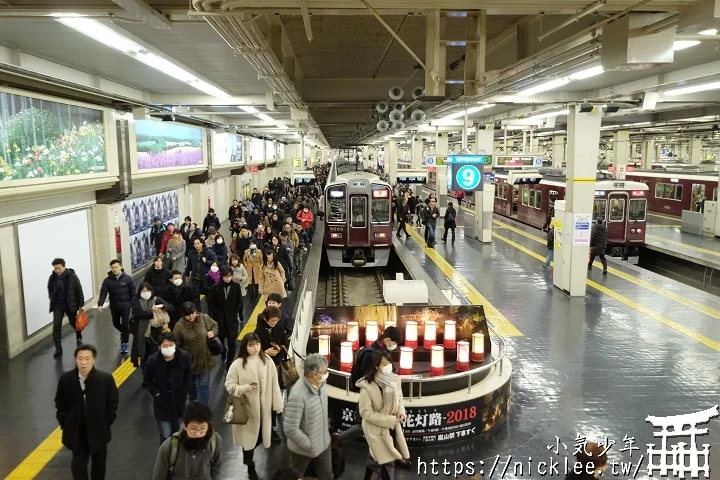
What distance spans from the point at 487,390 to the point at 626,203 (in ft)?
48.4

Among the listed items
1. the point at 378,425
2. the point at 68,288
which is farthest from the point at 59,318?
the point at 378,425

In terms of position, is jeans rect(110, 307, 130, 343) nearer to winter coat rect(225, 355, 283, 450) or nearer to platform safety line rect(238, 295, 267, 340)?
platform safety line rect(238, 295, 267, 340)

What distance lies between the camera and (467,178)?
15.5m

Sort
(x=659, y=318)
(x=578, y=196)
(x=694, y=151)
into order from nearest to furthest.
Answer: (x=659, y=318)
(x=578, y=196)
(x=694, y=151)

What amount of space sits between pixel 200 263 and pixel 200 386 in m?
4.34

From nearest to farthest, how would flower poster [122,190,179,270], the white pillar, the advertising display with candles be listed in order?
1. the advertising display with candles
2. flower poster [122,190,179,270]
3. the white pillar

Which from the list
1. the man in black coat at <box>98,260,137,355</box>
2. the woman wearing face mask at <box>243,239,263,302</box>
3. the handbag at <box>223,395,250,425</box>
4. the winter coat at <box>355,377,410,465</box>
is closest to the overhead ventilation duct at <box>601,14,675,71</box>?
the winter coat at <box>355,377,410,465</box>

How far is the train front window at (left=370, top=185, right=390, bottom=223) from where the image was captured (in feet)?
54.8

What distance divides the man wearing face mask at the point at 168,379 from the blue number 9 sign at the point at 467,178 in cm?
1132

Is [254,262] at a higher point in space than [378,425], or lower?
higher

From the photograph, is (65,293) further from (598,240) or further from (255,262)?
(598,240)

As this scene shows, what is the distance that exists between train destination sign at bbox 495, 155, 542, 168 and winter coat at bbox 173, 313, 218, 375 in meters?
21.2

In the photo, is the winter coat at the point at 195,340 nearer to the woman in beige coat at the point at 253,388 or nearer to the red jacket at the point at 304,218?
the woman in beige coat at the point at 253,388

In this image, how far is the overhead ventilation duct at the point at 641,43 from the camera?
16.7 feet
